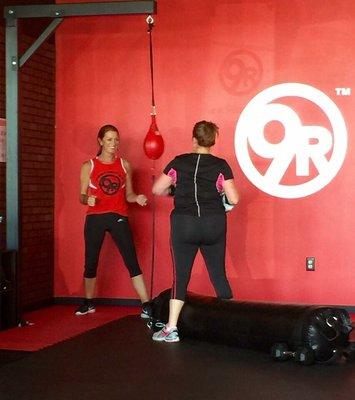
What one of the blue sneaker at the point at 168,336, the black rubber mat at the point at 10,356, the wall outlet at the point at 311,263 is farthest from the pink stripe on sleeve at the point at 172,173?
the wall outlet at the point at 311,263

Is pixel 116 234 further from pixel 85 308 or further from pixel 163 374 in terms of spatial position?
pixel 163 374

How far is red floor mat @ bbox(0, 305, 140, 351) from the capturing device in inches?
210

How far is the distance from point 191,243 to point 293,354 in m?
1.07

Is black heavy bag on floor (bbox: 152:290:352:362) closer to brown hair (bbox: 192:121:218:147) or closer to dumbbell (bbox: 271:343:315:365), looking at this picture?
dumbbell (bbox: 271:343:315:365)

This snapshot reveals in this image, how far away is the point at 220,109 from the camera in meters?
6.85

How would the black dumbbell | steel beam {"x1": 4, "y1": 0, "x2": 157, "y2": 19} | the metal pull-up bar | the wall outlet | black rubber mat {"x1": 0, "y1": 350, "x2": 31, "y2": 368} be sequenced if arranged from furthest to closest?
1. the wall outlet
2. the metal pull-up bar
3. steel beam {"x1": 4, "y1": 0, "x2": 157, "y2": 19}
4. black rubber mat {"x1": 0, "y1": 350, "x2": 31, "y2": 368}
5. the black dumbbell

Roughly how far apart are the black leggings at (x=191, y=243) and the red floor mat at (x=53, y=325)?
107 centimetres

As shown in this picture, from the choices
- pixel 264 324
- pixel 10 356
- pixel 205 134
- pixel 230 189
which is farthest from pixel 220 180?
pixel 10 356

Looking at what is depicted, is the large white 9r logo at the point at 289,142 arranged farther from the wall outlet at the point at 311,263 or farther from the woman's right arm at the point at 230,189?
the woman's right arm at the point at 230,189

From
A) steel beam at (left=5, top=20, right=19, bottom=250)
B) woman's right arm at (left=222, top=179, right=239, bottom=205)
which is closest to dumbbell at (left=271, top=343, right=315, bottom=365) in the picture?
woman's right arm at (left=222, top=179, right=239, bottom=205)

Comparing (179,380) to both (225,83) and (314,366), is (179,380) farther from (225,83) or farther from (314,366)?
(225,83)

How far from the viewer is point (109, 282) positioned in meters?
7.14

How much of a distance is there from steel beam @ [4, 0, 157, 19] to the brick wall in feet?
2.47

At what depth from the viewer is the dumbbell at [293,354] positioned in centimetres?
430
